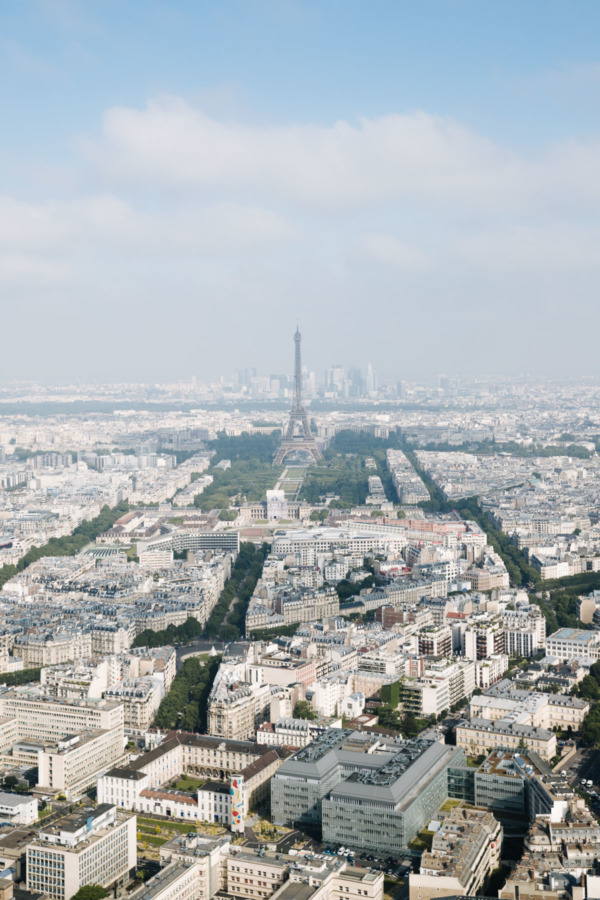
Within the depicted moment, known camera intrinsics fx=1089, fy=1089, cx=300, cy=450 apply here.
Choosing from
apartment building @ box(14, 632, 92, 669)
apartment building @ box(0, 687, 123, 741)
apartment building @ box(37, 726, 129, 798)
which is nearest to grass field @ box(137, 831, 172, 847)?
apartment building @ box(37, 726, 129, 798)

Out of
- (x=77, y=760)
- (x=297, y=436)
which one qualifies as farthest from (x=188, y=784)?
(x=297, y=436)

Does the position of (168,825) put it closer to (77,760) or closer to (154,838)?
(154,838)

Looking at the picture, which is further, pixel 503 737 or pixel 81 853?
pixel 503 737

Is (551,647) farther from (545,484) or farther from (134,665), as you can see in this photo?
(545,484)

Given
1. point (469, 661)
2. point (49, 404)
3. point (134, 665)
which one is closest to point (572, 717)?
point (469, 661)

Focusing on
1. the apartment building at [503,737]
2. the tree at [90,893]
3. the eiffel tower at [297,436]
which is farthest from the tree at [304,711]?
the eiffel tower at [297,436]

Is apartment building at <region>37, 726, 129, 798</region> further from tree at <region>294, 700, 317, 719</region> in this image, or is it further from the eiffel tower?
the eiffel tower
